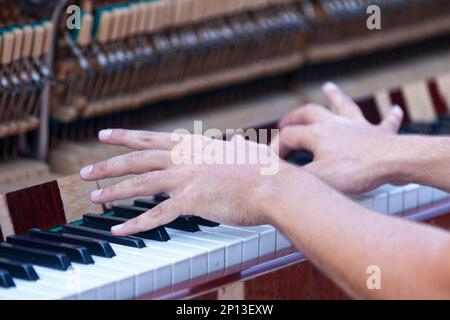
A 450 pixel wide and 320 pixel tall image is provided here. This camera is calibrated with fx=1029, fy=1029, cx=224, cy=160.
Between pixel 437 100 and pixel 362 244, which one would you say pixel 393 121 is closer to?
pixel 437 100

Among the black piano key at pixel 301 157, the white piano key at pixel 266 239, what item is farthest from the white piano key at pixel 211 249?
the black piano key at pixel 301 157

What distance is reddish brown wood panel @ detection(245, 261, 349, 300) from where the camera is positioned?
198 centimetres

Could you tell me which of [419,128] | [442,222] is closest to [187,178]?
[442,222]

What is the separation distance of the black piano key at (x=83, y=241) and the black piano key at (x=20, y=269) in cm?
14

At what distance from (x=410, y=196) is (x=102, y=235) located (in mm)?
760

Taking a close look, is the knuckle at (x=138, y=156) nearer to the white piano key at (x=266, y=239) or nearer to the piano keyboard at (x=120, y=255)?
the piano keyboard at (x=120, y=255)

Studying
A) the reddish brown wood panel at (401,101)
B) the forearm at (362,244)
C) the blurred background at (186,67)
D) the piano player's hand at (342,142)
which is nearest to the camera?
the forearm at (362,244)

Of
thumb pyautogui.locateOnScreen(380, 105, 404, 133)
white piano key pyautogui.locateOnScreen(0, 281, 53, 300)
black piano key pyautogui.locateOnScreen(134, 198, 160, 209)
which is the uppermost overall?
thumb pyautogui.locateOnScreen(380, 105, 404, 133)

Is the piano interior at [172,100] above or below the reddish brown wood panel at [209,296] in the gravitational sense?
above

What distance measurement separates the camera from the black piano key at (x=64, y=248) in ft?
6.13

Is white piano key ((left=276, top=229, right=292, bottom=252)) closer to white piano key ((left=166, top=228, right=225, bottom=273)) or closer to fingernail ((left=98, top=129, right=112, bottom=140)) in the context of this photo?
white piano key ((left=166, top=228, right=225, bottom=273))

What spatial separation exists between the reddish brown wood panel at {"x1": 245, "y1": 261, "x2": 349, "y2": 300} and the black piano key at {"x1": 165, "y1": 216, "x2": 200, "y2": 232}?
0.17 m

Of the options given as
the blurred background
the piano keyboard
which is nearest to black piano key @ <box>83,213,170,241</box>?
the piano keyboard
